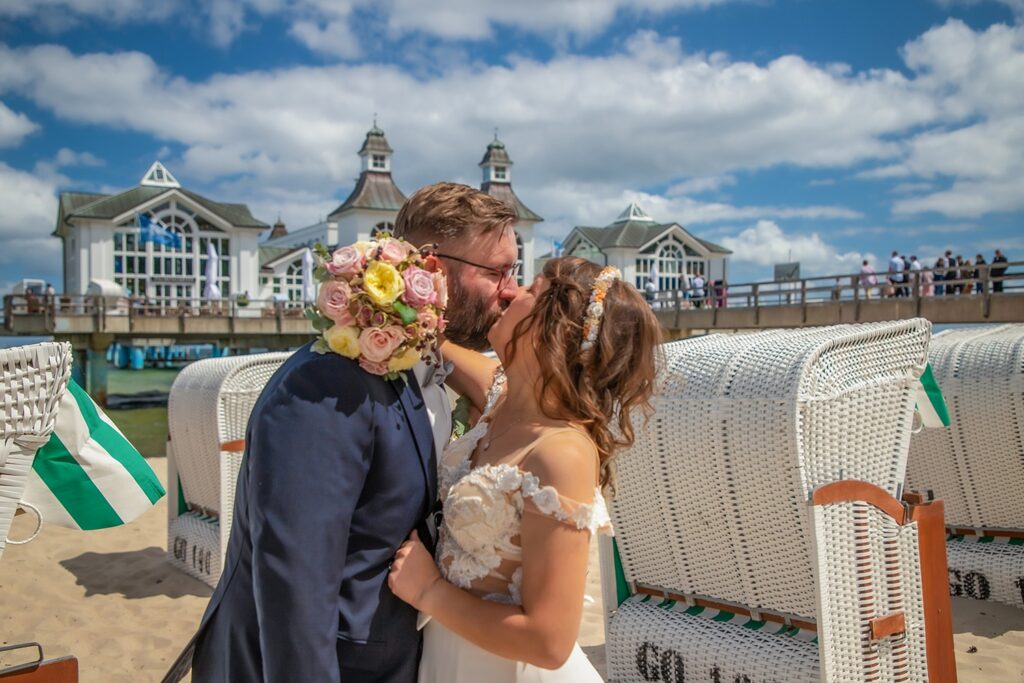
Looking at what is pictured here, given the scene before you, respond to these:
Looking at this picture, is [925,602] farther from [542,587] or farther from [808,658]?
[542,587]

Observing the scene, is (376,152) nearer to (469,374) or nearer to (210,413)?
(210,413)

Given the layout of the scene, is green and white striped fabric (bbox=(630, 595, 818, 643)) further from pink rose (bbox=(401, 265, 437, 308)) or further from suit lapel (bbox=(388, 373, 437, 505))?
pink rose (bbox=(401, 265, 437, 308))

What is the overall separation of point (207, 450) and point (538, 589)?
478 cm

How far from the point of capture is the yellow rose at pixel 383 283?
1.63m

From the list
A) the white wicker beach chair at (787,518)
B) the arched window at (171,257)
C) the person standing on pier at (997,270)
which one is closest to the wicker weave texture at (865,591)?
the white wicker beach chair at (787,518)

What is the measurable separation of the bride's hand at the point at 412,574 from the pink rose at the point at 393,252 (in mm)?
572

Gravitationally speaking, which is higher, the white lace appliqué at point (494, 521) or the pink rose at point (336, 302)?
the pink rose at point (336, 302)

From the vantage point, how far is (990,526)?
5.05 metres

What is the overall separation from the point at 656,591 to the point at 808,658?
2.41 feet

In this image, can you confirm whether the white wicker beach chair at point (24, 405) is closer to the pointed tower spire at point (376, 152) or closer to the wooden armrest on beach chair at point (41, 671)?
the wooden armrest on beach chair at point (41, 671)

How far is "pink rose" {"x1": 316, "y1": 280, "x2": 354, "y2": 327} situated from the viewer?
1.60 metres

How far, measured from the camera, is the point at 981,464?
16.4 feet

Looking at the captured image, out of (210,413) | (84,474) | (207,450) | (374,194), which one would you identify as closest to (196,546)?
(207,450)

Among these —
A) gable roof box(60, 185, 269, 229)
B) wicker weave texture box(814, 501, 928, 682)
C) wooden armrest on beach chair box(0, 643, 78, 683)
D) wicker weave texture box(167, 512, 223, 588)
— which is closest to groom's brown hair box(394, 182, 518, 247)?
wooden armrest on beach chair box(0, 643, 78, 683)
